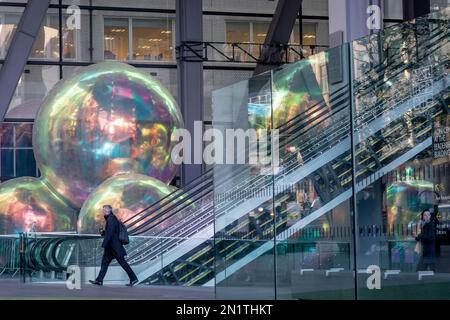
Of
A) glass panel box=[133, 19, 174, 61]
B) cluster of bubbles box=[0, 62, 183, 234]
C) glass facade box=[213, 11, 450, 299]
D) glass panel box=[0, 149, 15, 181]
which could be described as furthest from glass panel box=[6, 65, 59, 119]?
glass facade box=[213, 11, 450, 299]

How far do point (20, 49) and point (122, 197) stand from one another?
14694 mm

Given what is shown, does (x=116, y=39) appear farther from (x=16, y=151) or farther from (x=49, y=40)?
(x=16, y=151)

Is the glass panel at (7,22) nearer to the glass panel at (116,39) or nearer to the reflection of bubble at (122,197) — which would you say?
the glass panel at (116,39)

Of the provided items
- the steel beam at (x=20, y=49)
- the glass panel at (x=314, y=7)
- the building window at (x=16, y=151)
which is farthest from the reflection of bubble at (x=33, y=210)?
the glass panel at (x=314, y=7)

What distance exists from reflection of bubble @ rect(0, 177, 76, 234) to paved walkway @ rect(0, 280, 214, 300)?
4.03 m

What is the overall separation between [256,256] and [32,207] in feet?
48.1

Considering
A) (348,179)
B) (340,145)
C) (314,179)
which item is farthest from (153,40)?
(348,179)

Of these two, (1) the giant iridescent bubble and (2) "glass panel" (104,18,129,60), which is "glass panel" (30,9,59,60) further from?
(1) the giant iridescent bubble

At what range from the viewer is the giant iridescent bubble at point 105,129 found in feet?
87.9

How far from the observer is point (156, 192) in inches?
1023

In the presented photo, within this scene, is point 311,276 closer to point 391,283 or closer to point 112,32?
point 391,283

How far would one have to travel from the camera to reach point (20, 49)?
38.9 m

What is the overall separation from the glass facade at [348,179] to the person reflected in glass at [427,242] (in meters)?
0.01
